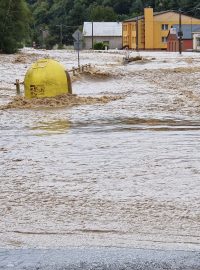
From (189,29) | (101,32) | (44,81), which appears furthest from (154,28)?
(44,81)

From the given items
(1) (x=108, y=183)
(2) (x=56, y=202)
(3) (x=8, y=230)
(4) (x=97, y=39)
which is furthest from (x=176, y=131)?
(4) (x=97, y=39)

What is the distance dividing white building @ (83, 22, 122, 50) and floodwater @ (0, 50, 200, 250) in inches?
5189

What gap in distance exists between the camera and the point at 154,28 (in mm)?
137750

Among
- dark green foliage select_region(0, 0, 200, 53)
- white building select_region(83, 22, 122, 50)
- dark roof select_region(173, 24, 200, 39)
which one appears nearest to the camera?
dark roof select_region(173, 24, 200, 39)

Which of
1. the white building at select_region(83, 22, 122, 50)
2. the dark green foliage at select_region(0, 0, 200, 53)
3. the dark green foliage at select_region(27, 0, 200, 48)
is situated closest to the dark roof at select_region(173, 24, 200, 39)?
the dark green foliage at select_region(0, 0, 200, 53)

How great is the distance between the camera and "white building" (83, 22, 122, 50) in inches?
6029

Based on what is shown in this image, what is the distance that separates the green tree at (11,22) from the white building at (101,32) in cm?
6750

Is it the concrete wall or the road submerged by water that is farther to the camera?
the concrete wall

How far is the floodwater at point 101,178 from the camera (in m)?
7.77

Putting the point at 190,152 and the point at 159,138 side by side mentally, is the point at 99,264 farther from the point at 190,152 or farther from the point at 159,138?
the point at 159,138

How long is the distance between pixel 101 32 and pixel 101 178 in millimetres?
145228

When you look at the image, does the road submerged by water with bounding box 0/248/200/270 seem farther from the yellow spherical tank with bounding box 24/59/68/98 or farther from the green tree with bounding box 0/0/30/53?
the green tree with bounding box 0/0/30/53

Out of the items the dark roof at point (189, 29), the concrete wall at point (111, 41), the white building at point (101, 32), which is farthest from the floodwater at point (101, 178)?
the concrete wall at point (111, 41)

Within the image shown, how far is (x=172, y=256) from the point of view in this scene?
6.66 meters
